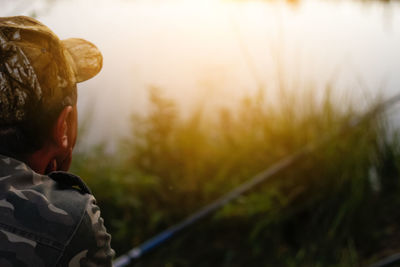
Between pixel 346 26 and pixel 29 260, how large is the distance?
7.20 m

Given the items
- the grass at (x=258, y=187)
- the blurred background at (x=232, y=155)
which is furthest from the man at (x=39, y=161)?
the grass at (x=258, y=187)

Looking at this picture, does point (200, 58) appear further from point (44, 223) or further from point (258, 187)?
point (44, 223)

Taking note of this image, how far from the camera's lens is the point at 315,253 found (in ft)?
8.61

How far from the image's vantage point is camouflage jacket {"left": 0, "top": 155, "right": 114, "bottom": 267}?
33.6 inches

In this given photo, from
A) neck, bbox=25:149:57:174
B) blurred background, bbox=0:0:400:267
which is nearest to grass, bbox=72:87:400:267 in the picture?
A: blurred background, bbox=0:0:400:267

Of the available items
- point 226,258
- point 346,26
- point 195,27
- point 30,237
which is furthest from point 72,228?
point 346,26

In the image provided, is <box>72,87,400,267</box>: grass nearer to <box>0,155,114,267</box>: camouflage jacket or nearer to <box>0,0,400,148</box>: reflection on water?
<box>0,0,400,148</box>: reflection on water

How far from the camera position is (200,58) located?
4.69 metres

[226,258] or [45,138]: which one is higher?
[45,138]

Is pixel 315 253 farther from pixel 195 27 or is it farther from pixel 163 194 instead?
pixel 195 27

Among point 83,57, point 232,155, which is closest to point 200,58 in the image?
point 232,155

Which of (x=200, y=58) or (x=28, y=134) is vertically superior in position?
(x=28, y=134)

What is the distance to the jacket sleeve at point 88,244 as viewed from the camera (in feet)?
2.92

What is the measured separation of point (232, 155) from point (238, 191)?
0.49 m
